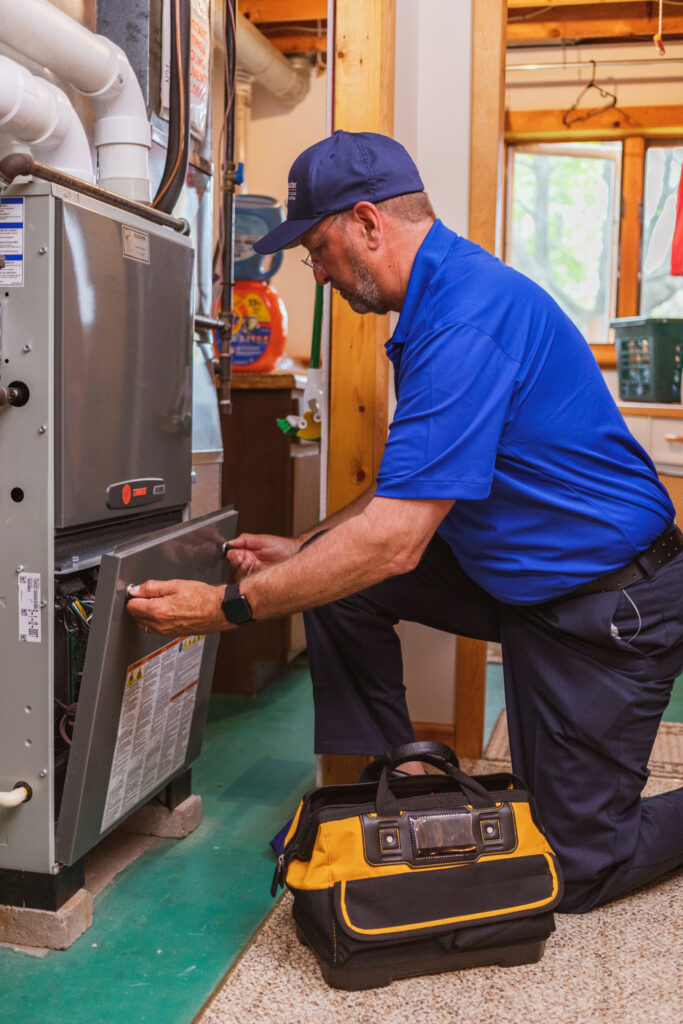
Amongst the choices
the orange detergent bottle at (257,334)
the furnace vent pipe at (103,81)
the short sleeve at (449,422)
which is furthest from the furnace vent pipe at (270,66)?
the short sleeve at (449,422)

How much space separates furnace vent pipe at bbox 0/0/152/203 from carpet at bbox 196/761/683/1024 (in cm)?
→ 129

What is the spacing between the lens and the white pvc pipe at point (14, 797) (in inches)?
56.6

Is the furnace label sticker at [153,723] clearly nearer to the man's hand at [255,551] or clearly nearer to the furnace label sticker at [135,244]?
the man's hand at [255,551]

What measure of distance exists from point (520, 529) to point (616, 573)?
0.18 meters

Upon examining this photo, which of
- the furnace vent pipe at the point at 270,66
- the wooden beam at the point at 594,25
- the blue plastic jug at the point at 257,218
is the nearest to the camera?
the blue plastic jug at the point at 257,218

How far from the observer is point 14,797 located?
56.9 inches

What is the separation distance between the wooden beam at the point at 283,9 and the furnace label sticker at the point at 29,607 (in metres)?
3.88

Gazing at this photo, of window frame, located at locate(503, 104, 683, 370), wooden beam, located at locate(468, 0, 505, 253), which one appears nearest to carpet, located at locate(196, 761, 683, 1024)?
wooden beam, located at locate(468, 0, 505, 253)

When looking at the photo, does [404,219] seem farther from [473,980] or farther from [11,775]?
[473,980]

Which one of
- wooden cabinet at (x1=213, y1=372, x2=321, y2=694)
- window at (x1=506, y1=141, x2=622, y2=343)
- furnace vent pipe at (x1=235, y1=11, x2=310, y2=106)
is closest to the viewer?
wooden cabinet at (x1=213, y1=372, x2=321, y2=694)

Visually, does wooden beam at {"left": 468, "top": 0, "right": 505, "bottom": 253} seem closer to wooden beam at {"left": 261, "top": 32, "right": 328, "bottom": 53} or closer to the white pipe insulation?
the white pipe insulation

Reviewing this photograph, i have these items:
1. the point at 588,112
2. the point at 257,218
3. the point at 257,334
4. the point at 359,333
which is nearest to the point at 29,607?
the point at 359,333

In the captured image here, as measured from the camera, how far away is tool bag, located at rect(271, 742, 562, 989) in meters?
1.41

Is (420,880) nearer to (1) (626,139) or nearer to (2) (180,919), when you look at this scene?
(2) (180,919)
